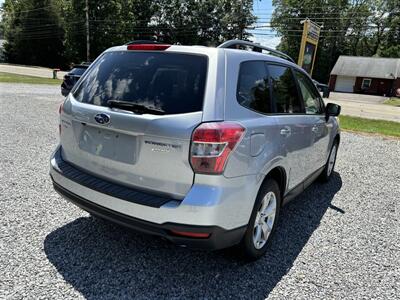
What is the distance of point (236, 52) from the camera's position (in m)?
2.77

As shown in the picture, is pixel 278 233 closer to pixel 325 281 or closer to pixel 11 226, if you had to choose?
pixel 325 281

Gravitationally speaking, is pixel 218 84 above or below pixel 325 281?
above

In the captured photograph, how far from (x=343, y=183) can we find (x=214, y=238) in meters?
3.97

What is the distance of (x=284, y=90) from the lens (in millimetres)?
3494

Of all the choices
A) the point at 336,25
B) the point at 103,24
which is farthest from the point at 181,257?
the point at 336,25

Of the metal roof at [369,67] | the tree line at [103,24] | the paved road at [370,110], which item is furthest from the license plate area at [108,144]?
the metal roof at [369,67]

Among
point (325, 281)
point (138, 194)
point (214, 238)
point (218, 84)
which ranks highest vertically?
point (218, 84)

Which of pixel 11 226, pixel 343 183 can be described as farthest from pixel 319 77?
pixel 11 226

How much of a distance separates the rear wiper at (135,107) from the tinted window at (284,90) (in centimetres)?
129

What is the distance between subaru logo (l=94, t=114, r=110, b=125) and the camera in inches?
102

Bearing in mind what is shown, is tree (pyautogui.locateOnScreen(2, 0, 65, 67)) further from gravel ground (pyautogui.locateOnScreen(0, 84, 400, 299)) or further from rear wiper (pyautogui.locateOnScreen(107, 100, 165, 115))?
rear wiper (pyautogui.locateOnScreen(107, 100, 165, 115))

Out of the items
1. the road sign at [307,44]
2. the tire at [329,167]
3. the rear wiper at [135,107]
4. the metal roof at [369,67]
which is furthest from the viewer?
the metal roof at [369,67]

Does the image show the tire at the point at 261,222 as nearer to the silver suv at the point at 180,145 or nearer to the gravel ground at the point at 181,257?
the silver suv at the point at 180,145

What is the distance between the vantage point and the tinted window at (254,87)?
269 cm
